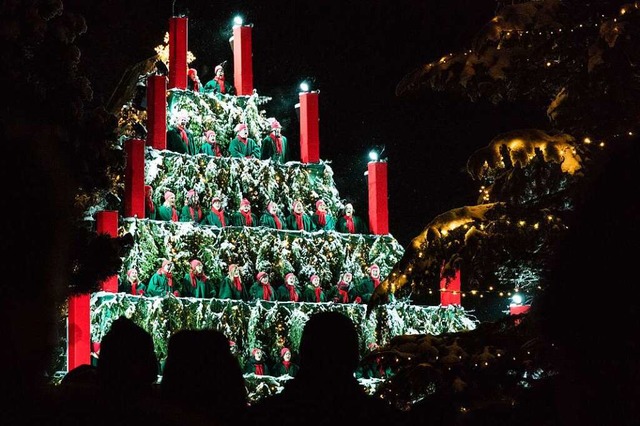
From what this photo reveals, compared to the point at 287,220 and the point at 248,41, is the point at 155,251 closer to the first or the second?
the point at 287,220

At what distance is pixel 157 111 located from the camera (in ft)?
65.2

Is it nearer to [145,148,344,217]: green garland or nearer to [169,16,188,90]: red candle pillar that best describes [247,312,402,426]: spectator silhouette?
[145,148,344,217]: green garland

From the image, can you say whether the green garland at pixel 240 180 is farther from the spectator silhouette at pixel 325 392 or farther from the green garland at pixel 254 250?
the spectator silhouette at pixel 325 392

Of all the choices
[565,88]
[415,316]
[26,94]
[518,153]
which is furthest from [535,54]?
[415,316]

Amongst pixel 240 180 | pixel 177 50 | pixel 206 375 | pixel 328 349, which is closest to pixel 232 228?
pixel 240 180

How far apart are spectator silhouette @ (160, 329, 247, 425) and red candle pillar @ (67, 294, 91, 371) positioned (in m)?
12.8

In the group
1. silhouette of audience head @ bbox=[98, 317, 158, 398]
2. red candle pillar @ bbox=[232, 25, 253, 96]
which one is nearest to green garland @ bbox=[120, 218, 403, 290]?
red candle pillar @ bbox=[232, 25, 253, 96]

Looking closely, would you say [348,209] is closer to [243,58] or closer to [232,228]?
[232,228]

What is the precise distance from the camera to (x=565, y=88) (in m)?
7.79

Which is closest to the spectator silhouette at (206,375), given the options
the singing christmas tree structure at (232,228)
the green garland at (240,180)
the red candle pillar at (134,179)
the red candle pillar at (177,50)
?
the singing christmas tree structure at (232,228)

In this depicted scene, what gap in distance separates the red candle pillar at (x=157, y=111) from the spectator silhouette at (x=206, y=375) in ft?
51.3

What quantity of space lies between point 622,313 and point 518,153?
5.93 metres

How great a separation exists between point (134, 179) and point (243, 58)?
4.24 m

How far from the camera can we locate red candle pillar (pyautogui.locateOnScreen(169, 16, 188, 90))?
20.4 meters
